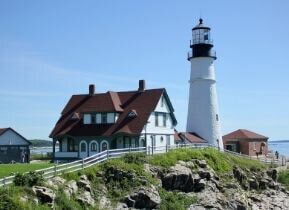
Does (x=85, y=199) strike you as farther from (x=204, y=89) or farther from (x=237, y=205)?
(x=204, y=89)

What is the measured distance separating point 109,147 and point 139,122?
10.2 ft

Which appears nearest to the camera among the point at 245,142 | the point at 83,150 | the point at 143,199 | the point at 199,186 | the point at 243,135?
the point at 143,199

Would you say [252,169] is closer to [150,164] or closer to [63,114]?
[150,164]

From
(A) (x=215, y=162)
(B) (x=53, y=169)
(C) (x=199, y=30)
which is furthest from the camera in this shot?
(C) (x=199, y=30)

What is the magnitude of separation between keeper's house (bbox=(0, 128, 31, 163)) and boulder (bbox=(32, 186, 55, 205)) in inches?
878

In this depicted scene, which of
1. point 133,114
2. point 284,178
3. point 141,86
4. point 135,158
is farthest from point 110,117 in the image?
point 284,178

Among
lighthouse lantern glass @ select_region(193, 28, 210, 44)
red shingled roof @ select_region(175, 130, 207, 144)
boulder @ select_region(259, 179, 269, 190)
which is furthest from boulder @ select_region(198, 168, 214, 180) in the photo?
lighthouse lantern glass @ select_region(193, 28, 210, 44)

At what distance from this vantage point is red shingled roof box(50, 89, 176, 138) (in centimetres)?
3750

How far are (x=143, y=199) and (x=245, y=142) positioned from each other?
1073 inches

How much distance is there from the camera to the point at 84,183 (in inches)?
948

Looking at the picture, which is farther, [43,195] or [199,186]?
[199,186]

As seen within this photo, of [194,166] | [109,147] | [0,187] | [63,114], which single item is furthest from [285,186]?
[0,187]

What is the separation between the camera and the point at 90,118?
3925cm

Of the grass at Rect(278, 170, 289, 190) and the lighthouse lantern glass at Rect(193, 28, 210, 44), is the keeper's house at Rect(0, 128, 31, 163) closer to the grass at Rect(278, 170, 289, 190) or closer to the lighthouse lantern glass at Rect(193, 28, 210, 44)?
the lighthouse lantern glass at Rect(193, 28, 210, 44)
